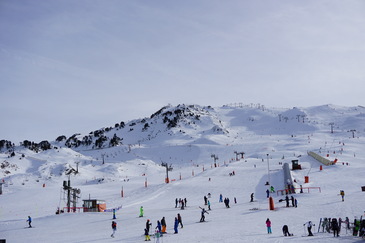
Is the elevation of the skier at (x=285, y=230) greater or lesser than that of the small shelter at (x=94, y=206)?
greater

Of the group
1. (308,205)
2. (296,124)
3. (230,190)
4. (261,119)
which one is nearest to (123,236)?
(308,205)

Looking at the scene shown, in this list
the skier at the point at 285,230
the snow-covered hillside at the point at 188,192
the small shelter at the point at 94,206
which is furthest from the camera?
the small shelter at the point at 94,206

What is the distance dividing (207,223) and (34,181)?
168 feet

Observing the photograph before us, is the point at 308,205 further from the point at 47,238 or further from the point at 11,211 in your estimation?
the point at 11,211

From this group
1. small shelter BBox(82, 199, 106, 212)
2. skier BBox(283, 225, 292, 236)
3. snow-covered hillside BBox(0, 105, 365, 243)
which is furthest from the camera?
small shelter BBox(82, 199, 106, 212)

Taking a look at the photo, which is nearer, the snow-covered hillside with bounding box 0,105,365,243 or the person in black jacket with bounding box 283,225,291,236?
the person in black jacket with bounding box 283,225,291,236

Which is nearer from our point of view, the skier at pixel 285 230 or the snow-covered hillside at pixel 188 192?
the skier at pixel 285 230

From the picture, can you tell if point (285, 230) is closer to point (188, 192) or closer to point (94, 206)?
point (94, 206)

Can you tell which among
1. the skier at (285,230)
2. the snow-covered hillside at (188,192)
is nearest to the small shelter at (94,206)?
the snow-covered hillside at (188,192)

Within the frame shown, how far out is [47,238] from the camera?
25359mm

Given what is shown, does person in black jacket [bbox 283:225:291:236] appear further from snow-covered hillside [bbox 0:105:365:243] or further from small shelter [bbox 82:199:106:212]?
small shelter [bbox 82:199:106:212]

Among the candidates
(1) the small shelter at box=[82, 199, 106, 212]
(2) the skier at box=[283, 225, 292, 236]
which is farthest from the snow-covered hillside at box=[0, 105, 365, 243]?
(1) the small shelter at box=[82, 199, 106, 212]

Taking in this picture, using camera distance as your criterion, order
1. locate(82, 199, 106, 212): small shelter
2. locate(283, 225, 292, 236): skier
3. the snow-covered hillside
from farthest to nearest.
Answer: locate(82, 199, 106, 212): small shelter
the snow-covered hillside
locate(283, 225, 292, 236): skier

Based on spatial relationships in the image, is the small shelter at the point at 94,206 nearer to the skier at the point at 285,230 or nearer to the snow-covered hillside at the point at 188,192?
the snow-covered hillside at the point at 188,192
